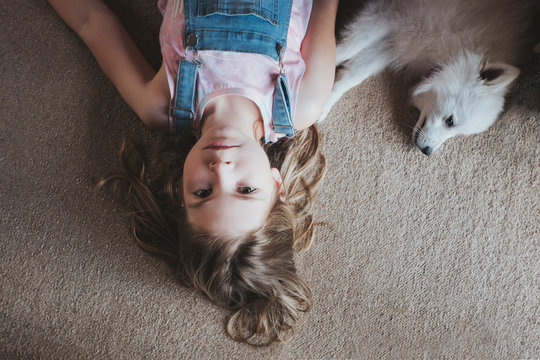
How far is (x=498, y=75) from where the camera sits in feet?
3.37

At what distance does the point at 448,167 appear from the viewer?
1.22 metres

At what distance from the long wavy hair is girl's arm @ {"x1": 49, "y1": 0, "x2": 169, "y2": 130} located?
13cm

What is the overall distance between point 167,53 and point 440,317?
1164 millimetres

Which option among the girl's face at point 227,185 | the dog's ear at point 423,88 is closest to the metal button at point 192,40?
the girl's face at point 227,185

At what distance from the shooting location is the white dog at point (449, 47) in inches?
42.6

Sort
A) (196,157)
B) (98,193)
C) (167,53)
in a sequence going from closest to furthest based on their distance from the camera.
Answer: (196,157) < (167,53) < (98,193)

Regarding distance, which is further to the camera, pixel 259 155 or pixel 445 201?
pixel 445 201

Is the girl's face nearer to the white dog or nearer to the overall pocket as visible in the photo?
the overall pocket

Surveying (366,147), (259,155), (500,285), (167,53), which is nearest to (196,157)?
(259,155)

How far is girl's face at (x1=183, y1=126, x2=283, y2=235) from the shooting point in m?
0.85

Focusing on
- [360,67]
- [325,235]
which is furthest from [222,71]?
[325,235]

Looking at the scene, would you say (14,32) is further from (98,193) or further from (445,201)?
(445,201)

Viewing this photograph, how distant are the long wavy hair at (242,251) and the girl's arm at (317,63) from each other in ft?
0.38

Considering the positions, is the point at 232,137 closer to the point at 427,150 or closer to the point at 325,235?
the point at 325,235
